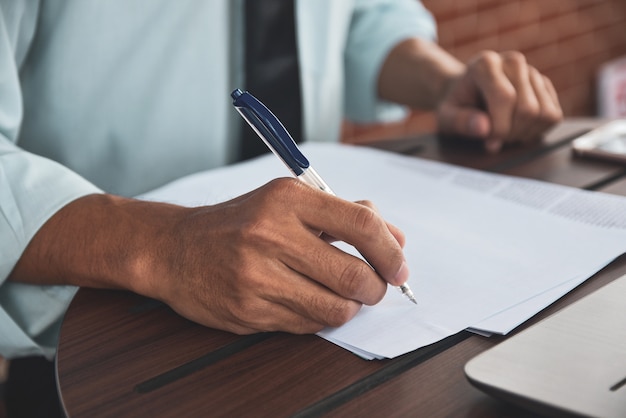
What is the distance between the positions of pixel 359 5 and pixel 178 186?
2.38 feet

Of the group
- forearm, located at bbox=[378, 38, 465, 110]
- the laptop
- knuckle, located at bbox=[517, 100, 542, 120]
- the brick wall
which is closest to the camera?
the laptop

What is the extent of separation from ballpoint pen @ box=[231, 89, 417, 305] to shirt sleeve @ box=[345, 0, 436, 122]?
84cm

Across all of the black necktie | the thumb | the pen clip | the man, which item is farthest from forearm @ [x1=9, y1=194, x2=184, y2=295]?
the thumb

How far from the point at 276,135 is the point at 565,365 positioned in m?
0.29

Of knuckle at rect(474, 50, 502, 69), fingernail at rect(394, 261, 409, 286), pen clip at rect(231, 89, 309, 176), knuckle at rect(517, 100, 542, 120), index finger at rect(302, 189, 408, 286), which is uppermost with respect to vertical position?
knuckle at rect(474, 50, 502, 69)

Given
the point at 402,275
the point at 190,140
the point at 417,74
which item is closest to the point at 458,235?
the point at 402,275

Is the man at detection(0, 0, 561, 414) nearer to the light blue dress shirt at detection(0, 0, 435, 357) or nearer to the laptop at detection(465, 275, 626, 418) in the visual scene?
the light blue dress shirt at detection(0, 0, 435, 357)

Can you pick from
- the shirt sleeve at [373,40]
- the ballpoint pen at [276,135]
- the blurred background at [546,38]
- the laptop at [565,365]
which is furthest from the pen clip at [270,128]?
the blurred background at [546,38]

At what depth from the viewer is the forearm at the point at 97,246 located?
0.68 meters

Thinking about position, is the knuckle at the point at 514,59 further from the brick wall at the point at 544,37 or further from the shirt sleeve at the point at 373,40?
the brick wall at the point at 544,37

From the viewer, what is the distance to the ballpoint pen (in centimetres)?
63

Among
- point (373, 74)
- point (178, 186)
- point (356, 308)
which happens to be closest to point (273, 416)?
point (356, 308)

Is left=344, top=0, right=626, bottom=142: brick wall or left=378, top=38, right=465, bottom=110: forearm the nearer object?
left=378, top=38, right=465, bottom=110: forearm

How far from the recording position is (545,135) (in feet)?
3.94
